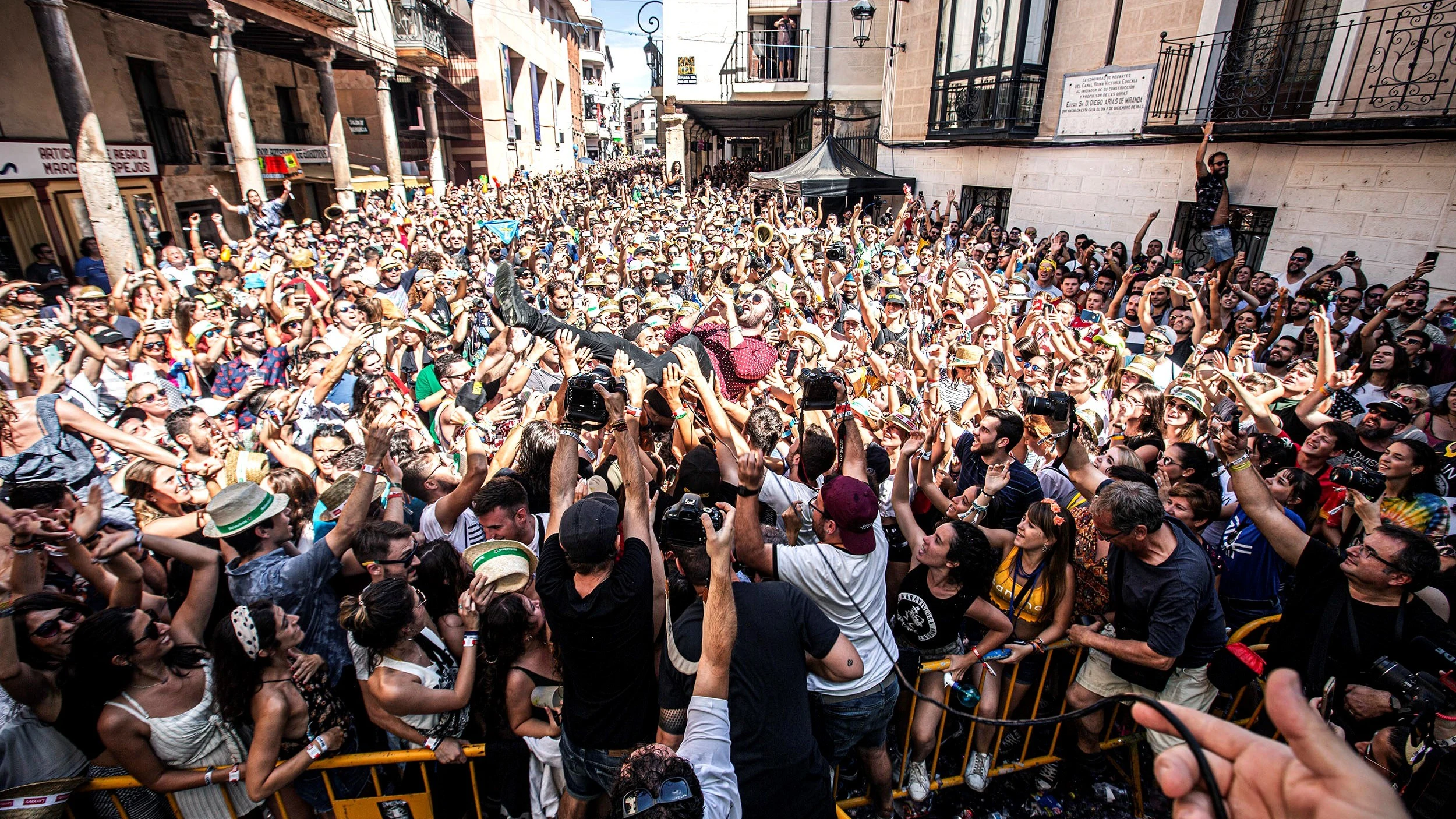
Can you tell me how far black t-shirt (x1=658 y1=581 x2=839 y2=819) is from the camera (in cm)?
207

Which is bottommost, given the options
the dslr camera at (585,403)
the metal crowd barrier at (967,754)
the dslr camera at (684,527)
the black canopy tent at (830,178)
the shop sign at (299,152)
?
the metal crowd barrier at (967,754)

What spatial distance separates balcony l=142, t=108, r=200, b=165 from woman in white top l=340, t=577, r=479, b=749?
59.6 feet

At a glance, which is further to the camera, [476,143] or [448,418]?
[476,143]

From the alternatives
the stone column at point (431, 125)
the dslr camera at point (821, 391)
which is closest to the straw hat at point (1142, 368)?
the dslr camera at point (821, 391)

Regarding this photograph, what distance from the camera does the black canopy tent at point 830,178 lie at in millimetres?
15492

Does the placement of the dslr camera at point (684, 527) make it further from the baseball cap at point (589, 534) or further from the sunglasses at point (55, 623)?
the sunglasses at point (55, 623)

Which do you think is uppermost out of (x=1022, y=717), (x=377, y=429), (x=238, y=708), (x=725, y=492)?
(x=377, y=429)

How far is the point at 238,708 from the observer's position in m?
2.27

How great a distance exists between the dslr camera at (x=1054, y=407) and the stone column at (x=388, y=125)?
21.7m

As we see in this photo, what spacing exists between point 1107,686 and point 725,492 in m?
2.09

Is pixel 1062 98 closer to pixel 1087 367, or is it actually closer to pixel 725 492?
pixel 1087 367

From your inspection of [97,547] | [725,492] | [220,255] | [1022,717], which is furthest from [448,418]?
[220,255]

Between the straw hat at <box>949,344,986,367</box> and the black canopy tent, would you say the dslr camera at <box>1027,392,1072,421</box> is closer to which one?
the straw hat at <box>949,344,986,367</box>

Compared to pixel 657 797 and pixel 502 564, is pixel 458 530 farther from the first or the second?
pixel 657 797
